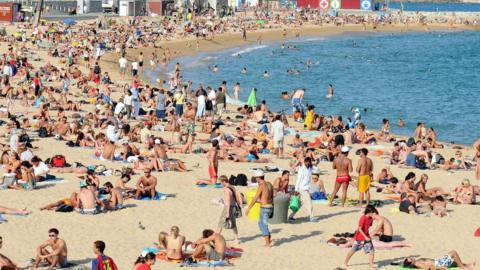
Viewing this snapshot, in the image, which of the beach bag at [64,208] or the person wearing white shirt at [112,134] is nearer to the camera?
the beach bag at [64,208]

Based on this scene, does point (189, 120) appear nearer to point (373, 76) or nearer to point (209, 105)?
point (209, 105)

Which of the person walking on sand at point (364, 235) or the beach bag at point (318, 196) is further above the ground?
the person walking on sand at point (364, 235)

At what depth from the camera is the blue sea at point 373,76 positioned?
141 ft

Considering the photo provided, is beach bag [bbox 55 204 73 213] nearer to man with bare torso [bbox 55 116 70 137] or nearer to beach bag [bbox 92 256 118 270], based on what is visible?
beach bag [bbox 92 256 118 270]

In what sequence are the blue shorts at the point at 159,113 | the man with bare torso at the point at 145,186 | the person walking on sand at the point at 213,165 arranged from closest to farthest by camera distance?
the man with bare torso at the point at 145,186 < the person walking on sand at the point at 213,165 < the blue shorts at the point at 159,113

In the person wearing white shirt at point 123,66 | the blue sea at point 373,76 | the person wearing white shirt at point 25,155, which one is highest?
the person wearing white shirt at point 25,155

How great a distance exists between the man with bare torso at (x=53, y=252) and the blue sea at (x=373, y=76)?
23107 mm

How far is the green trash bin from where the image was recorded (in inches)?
707

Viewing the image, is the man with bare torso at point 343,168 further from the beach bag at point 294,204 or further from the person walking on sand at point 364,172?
the beach bag at point 294,204

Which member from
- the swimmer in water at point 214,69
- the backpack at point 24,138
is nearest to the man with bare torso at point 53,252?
the backpack at point 24,138

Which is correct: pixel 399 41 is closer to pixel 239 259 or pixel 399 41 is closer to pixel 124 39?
pixel 124 39

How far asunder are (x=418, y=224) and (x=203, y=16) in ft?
249

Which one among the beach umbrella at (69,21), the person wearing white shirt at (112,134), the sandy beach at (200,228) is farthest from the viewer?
the beach umbrella at (69,21)

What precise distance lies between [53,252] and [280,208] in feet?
16.8
